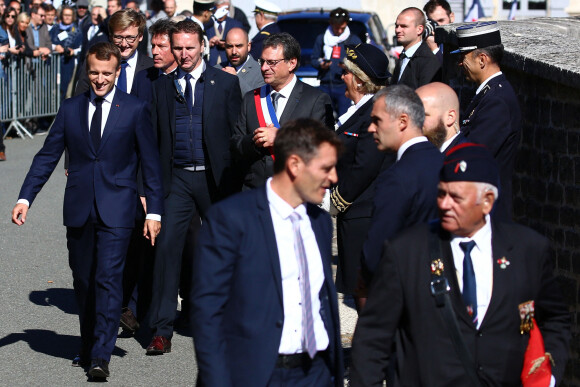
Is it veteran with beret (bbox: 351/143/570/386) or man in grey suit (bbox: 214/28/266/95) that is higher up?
man in grey suit (bbox: 214/28/266/95)

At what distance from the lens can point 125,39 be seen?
927 centimetres

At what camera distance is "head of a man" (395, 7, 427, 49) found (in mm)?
10516

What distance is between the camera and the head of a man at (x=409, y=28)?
34.5 ft

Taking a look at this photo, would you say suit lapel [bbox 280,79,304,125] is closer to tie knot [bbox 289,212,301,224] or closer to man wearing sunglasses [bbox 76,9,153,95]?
man wearing sunglasses [bbox 76,9,153,95]

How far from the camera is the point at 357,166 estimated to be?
22.1 ft

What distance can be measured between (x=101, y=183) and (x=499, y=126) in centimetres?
251

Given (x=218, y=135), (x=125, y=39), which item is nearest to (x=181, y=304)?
(x=218, y=135)

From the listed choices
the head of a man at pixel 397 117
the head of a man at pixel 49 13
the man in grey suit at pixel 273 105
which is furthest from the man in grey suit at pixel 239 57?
the head of a man at pixel 49 13

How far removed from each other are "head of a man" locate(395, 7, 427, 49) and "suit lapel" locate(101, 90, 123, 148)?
12.5 ft

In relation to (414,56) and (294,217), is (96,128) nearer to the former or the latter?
(294,217)

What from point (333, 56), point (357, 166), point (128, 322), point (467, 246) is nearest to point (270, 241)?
point (467, 246)

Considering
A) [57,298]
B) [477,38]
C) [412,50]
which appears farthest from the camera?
[412,50]

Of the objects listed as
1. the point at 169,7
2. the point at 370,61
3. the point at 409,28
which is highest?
the point at 370,61

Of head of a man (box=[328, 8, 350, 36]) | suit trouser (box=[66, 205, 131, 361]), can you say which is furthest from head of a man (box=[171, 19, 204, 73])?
head of a man (box=[328, 8, 350, 36])
